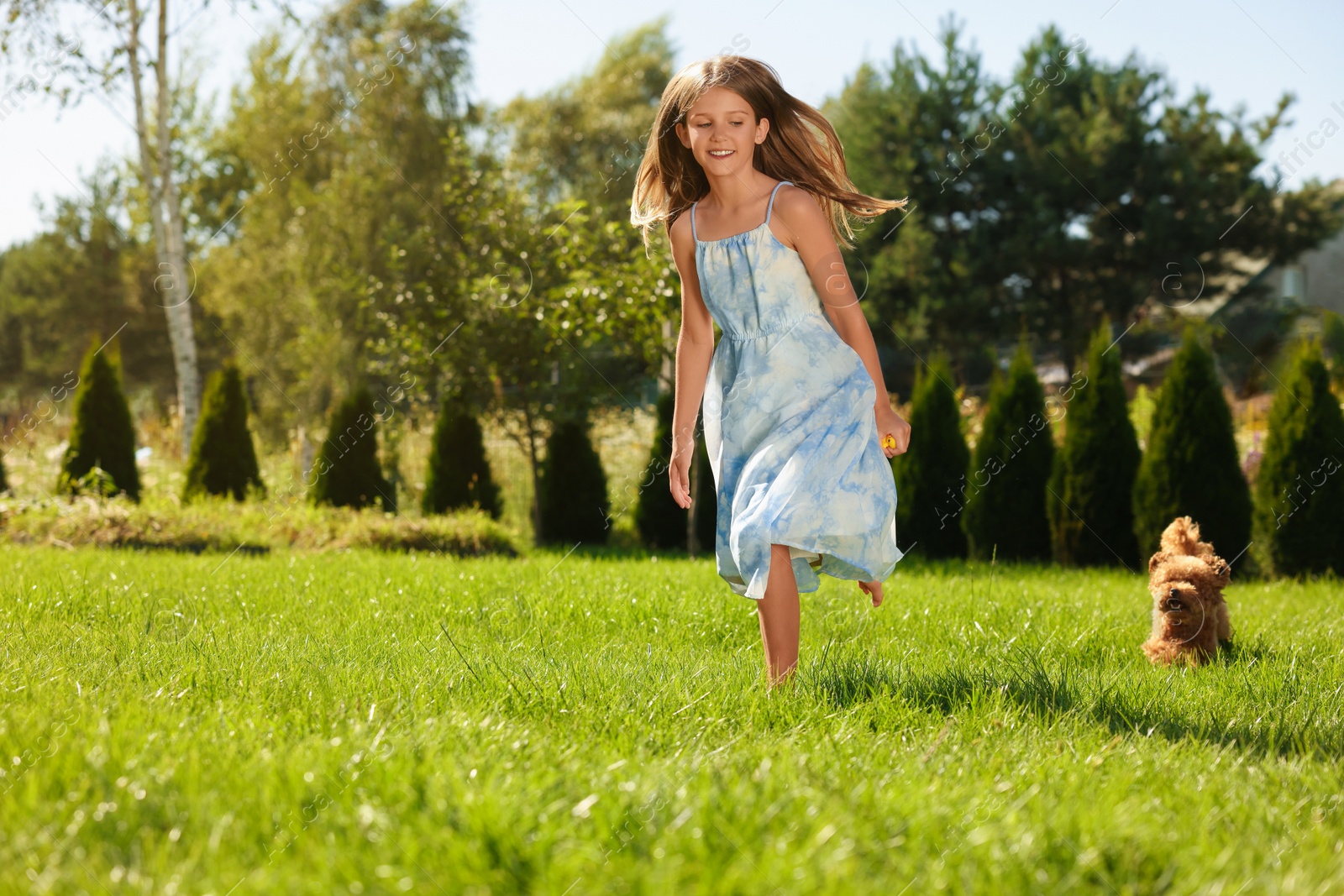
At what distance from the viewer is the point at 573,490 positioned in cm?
1025

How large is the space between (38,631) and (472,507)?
6746 millimetres

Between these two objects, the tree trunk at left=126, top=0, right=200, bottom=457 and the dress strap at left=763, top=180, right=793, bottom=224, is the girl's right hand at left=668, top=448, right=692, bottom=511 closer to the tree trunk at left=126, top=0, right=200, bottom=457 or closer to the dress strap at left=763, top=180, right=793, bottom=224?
the dress strap at left=763, top=180, right=793, bottom=224

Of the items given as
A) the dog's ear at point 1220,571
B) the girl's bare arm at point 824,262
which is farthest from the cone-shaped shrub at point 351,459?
the dog's ear at point 1220,571

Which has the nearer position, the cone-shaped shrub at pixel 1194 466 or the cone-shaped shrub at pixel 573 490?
the cone-shaped shrub at pixel 1194 466

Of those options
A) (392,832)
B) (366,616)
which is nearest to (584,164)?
(366,616)

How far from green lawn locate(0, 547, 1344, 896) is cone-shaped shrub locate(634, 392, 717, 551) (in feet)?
15.9

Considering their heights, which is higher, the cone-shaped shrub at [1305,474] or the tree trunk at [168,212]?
the tree trunk at [168,212]

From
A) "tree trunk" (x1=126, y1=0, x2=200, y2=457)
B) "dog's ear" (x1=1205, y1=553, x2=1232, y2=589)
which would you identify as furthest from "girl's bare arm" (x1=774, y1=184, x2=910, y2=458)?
"tree trunk" (x1=126, y1=0, x2=200, y2=457)

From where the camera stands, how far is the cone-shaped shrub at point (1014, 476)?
848 centimetres

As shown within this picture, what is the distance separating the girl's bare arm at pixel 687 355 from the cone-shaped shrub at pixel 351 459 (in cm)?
758

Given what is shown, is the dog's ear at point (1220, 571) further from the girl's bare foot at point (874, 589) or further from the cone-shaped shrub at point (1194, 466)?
the cone-shaped shrub at point (1194, 466)

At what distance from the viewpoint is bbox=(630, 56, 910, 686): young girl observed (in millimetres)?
3027

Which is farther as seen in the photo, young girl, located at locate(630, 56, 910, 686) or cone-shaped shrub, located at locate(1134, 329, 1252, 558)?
cone-shaped shrub, located at locate(1134, 329, 1252, 558)

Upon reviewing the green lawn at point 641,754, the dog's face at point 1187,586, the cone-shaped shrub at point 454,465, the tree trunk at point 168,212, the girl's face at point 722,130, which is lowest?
the green lawn at point 641,754
